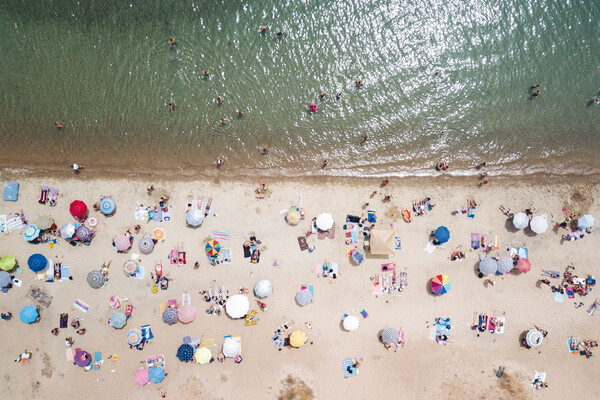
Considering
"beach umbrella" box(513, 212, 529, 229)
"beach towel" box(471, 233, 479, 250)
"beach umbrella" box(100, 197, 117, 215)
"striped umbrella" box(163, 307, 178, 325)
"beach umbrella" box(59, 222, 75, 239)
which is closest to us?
"striped umbrella" box(163, 307, 178, 325)

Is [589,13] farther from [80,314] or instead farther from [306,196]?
[80,314]

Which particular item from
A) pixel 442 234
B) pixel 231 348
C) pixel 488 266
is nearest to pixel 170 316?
pixel 231 348

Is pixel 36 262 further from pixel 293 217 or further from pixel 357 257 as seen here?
pixel 357 257

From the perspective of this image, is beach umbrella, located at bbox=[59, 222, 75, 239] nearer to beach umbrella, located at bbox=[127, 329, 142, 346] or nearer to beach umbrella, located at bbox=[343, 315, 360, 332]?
beach umbrella, located at bbox=[127, 329, 142, 346]

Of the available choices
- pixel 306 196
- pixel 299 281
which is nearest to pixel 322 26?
pixel 306 196

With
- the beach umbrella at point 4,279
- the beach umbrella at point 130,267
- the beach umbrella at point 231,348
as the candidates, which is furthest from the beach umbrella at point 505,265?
the beach umbrella at point 4,279

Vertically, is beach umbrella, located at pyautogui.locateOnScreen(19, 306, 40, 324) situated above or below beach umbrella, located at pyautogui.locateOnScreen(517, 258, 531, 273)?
below

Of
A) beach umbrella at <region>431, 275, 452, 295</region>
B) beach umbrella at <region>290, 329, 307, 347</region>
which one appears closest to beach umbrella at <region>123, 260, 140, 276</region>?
beach umbrella at <region>290, 329, 307, 347</region>
